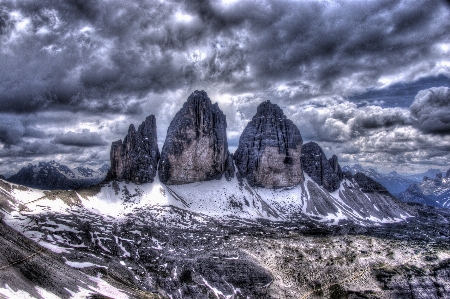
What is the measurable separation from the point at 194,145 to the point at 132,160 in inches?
1433

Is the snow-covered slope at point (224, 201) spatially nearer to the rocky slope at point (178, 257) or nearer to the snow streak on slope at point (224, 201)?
the snow streak on slope at point (224, 201)

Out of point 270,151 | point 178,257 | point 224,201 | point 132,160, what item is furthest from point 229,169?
point 178,257

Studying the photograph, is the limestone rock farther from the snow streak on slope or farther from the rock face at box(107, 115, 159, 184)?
the rock face at box(107, 115, 159, 184)

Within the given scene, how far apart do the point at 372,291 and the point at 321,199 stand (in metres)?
114

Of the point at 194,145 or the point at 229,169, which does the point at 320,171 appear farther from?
the point at 194,145

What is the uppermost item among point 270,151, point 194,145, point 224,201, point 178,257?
point 194,145

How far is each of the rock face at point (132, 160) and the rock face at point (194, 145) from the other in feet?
30.6

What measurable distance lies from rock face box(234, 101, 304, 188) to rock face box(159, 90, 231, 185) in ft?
70.6

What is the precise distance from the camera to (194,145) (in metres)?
154

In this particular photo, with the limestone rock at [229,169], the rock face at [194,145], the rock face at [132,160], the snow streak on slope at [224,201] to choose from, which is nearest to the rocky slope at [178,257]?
the snow streak on slope at [224,201]

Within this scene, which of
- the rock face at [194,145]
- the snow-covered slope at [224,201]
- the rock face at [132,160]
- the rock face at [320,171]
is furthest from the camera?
the rock face at [320,171]

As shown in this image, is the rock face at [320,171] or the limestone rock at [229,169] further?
the rock face at [320,171]

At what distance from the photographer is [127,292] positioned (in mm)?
50812

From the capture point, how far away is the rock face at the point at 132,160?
139875mm
